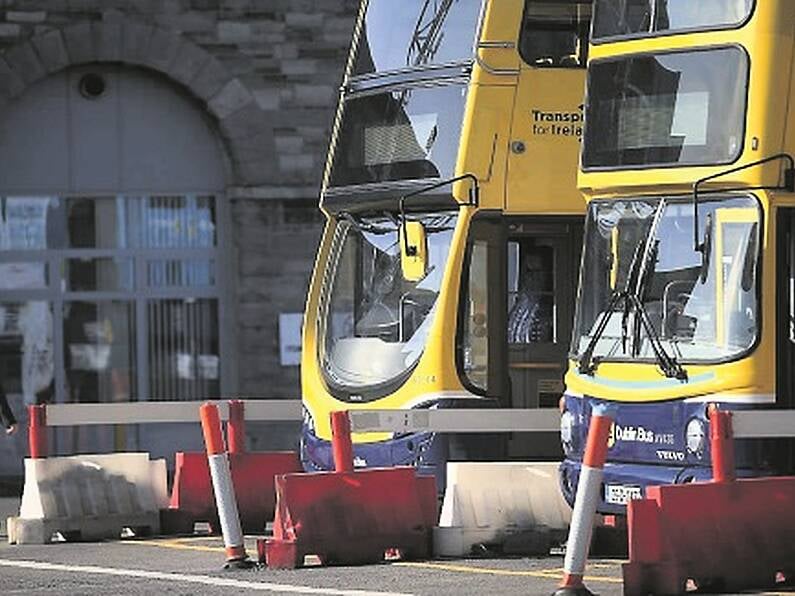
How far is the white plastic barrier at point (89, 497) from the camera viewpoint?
20.1 metres

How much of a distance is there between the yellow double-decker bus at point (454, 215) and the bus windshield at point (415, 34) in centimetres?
1

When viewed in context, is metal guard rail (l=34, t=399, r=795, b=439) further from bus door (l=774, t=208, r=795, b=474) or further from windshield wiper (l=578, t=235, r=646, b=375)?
windshield wiper (l=578, t=235, r=646, b=375)

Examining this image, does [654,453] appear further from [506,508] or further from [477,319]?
[477,319]

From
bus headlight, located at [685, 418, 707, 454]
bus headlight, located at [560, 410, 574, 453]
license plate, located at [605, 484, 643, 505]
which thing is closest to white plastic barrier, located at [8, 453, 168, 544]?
bus headlight, located at [560, 410, 574, 453]

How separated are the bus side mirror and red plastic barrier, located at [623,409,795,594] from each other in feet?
16.6

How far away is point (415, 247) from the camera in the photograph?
2052cm

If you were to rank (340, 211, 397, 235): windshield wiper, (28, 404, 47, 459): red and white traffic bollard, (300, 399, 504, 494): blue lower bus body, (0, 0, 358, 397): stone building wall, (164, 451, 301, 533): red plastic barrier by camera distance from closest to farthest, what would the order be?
(28, 404, 47, 459): red and white traffic bollard, (300, 399, 504, 494): blue lower bus body, (164, 451, 301, 533): red plastic barrier, (340, 211, 397, 235): windshield wiper, (0, 0, 358, 397): stone building wall

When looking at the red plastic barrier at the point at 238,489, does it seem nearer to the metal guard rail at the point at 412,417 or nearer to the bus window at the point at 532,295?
the metal guard rail at the point at 412,417

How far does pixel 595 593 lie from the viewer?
15375 millimetres

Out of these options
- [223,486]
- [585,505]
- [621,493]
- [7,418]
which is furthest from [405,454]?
[585,505]

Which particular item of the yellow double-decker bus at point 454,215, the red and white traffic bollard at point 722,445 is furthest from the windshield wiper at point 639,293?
the yellow double-decker bus at point 454,215

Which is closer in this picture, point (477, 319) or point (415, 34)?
point (477, 319)

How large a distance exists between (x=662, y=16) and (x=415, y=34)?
3.54m

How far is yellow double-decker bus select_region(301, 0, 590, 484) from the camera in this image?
20.2 meters
